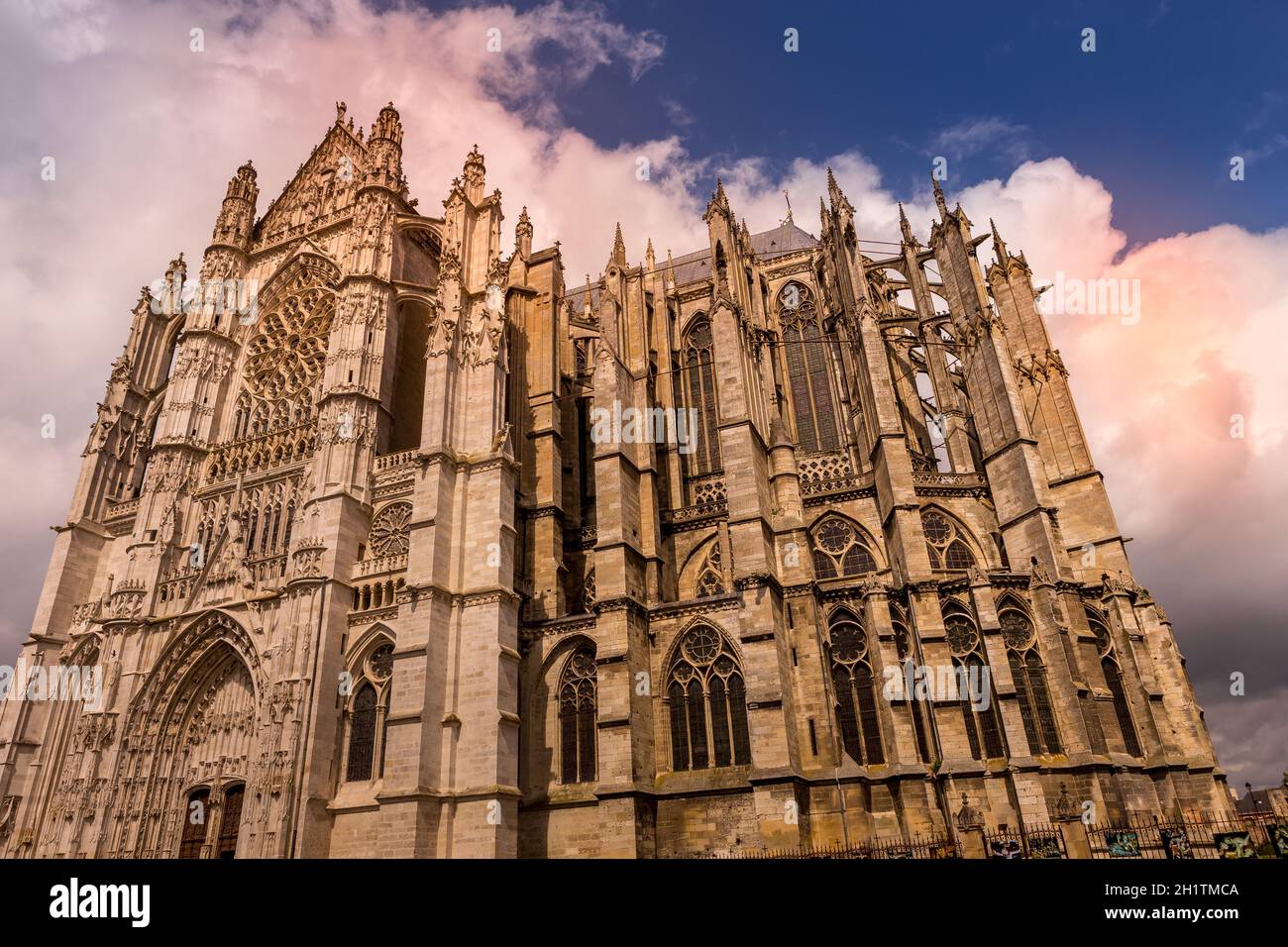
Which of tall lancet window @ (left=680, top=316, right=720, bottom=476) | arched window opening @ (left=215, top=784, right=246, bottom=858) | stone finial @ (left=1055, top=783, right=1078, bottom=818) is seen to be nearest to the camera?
stone finial @ (left=1055, top=783, right=1078, bottom=818)

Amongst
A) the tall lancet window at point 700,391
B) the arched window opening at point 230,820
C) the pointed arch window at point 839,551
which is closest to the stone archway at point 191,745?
the arched window opening at point 230,820

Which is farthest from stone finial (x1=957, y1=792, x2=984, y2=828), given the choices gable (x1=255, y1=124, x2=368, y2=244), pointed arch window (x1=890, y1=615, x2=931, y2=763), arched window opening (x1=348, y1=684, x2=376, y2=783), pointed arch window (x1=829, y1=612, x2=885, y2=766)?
gable (x1=255, y1=124, x2=368, y2=244)

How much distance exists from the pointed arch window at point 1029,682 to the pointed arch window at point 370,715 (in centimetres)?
1567

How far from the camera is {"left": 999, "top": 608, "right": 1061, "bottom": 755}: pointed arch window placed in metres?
18.6

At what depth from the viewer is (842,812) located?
17812 millimetres

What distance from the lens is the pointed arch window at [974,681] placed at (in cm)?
1856

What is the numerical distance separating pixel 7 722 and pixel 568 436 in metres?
19.8

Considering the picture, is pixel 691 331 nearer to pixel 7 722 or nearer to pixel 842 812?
pixel 842 812

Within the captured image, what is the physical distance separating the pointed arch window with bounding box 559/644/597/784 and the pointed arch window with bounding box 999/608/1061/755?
34.8ft

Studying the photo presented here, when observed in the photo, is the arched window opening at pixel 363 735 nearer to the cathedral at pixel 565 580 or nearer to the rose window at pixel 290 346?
the cathedral at pixel 565 580

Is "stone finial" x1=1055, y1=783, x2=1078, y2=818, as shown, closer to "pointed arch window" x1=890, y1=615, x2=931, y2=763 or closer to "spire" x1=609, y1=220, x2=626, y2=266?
"pointed arch window" x1=890, y1=615, x2=931, y2=763
